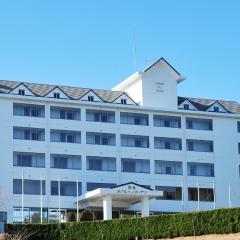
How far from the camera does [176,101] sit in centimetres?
7762

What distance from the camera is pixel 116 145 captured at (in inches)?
2928

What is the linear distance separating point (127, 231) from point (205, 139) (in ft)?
80.4

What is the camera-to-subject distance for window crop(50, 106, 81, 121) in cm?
7300

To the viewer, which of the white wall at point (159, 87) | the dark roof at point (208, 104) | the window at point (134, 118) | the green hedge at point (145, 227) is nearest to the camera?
the green hedge at point (145, 227)

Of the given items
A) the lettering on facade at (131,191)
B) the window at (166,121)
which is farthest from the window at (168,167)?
the lettering on facade at (131,191)

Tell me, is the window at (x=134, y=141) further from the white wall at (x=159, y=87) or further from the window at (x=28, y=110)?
the window at (x=28, y=110)

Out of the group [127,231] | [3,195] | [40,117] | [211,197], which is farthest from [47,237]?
[211,197]

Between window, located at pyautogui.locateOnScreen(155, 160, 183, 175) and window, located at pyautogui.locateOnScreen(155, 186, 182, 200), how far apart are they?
1585mm

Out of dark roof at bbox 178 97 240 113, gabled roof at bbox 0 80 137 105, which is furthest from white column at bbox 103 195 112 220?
dark roof at bbox 178 97 240 113

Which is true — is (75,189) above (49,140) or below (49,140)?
below

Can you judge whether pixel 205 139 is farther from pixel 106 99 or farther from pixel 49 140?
pixel 49 140

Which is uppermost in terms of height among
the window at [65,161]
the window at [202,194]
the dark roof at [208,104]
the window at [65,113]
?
the dark roof at [208,104]

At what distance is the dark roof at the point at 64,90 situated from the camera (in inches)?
2854

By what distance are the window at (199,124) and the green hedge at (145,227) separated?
23.7 meters
